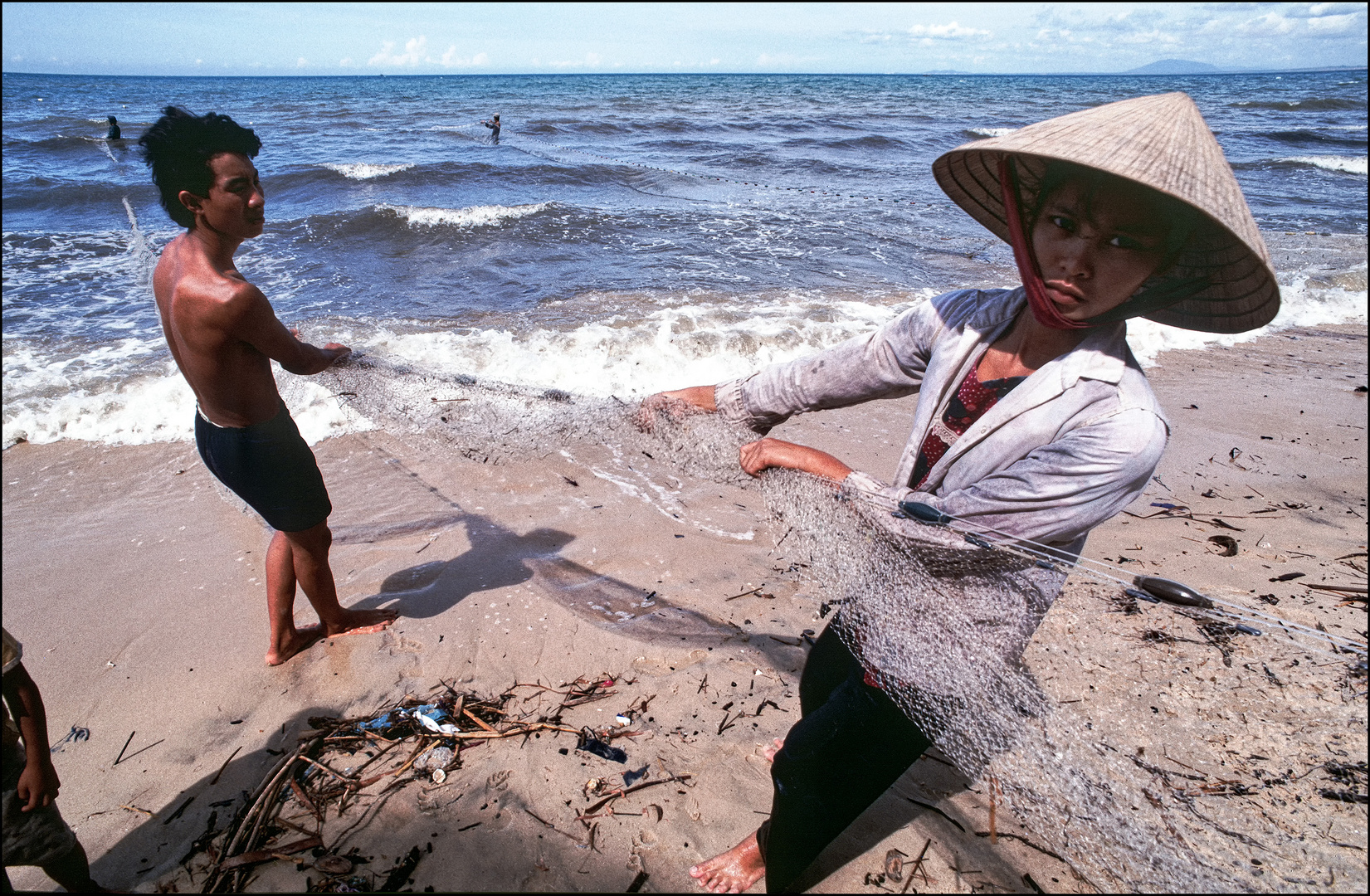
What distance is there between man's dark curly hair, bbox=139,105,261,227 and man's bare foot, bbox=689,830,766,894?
2856 mm

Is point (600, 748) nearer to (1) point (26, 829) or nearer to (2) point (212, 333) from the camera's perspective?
(1) point (26, 829)

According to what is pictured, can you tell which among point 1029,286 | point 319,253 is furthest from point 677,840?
point 319,253

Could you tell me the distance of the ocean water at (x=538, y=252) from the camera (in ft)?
20.5

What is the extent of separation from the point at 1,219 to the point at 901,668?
15116 millimetres

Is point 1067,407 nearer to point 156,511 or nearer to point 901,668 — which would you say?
point 901,668

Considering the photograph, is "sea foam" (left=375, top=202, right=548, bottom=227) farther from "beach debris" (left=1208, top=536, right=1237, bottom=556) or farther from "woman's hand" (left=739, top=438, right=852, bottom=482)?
"woman's hand" (left=739, top=438, right=852, bottom=482)

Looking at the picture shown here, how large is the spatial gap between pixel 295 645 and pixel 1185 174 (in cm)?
340

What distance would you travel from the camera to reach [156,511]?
4.11 meters

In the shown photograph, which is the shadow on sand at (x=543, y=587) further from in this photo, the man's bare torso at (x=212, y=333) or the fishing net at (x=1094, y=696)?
the man's bare torso at (x=212, y=333)

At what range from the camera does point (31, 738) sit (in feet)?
6.07

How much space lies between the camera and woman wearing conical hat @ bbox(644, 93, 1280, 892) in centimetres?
138

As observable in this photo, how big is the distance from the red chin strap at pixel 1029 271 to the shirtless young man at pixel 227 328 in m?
2.38

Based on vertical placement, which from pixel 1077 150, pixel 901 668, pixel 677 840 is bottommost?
pixel 677 840

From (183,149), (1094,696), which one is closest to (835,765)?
(1094,696)
